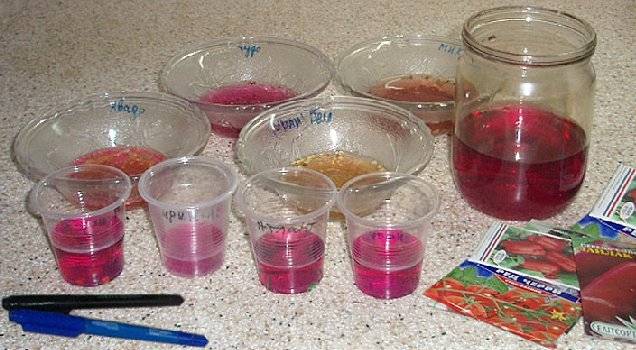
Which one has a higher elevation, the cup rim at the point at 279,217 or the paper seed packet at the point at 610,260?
the cup rim at the point at 279,217

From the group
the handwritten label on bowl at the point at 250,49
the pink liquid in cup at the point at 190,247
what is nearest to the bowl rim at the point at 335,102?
the pink liquid in cup at the point at 190,247

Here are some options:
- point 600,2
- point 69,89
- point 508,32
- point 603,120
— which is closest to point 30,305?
point 69,89

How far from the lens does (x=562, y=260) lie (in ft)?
2.79

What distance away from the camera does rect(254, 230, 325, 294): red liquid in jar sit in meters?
0.82

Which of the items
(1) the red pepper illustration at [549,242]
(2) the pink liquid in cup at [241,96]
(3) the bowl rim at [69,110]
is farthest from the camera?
(2) the pink liquid in cup at [241,96]

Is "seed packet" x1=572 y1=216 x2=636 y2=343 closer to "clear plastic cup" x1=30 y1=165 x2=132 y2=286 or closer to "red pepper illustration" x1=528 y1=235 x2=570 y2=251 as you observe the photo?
"red pepper illustration" x1=528 y1=235 x2=570 y2=251

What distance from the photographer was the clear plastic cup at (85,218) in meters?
0.83

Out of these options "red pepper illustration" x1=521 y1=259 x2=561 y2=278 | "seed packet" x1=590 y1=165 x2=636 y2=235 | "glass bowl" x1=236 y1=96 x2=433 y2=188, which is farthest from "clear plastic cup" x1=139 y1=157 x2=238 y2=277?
"seed packet" x1=590 y1=165 x2=636 y2=235

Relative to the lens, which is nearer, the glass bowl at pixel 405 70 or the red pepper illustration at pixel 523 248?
the red pepper illustration at pixel 523 248

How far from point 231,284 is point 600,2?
38.4 inches

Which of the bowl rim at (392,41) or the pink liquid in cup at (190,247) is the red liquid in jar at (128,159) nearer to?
the pink liquid in cup at (190,247)

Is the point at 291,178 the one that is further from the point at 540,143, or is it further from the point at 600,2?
the point at 600,2

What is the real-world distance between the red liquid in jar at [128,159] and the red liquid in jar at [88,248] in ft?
0.42

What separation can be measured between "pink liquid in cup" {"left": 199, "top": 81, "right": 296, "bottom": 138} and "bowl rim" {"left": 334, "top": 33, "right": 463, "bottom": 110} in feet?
0.25
